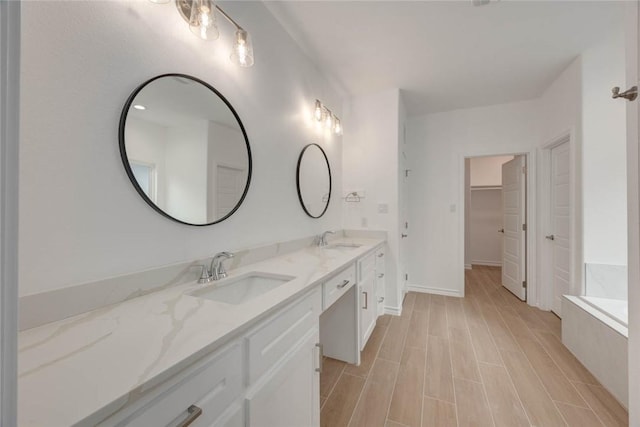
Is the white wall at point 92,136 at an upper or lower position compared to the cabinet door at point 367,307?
upper

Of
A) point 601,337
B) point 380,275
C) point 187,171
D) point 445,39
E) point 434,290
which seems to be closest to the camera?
point 187,171

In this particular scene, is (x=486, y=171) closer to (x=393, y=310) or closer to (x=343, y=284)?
(x=393, y=310)

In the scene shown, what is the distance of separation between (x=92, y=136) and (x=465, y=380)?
238 centimetres

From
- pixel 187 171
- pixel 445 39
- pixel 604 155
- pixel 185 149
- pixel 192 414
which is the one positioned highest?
pixel 445 39

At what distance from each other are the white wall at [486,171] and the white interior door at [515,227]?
1.56 meters

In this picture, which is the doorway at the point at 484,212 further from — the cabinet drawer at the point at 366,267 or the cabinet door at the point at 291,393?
the cabinet door at the point at 291,393

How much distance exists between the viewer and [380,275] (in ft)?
8.07

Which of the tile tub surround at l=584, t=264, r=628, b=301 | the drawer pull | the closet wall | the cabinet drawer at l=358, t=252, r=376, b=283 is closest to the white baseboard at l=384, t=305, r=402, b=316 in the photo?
the cabinet drawer at l=358, t=252, r=376, b=283

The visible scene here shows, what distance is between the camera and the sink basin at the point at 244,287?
3.64 ft

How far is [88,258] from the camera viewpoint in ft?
2.64

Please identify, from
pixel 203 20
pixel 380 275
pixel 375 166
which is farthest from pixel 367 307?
pixel 203 20

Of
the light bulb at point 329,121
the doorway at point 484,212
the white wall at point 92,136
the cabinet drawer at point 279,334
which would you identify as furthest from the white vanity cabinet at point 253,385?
the doorway at point 484,212

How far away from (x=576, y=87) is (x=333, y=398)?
3.25 meters

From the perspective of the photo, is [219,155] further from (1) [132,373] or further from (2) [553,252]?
(2) [553,252]
